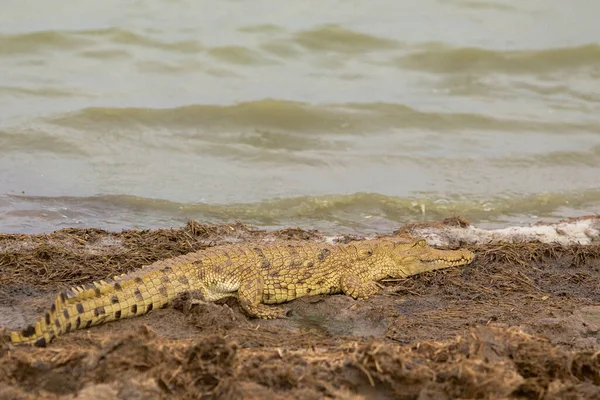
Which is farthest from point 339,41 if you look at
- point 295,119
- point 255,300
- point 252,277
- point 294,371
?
point 294,371

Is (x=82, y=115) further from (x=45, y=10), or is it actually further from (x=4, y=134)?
(x=45, y=10)

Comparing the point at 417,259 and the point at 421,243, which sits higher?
the point at 421,243

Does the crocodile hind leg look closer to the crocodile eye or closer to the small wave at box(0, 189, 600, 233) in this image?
the crocodile eye

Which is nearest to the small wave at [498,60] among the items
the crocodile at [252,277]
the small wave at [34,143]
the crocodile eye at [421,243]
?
the small wave at [34,143]

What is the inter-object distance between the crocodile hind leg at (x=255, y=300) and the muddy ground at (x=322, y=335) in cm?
11

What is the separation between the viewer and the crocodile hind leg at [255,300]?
5.60 meters

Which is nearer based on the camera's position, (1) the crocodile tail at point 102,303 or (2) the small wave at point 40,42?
(1) the crocodile tail at point 102,303

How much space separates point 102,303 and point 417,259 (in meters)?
2.68

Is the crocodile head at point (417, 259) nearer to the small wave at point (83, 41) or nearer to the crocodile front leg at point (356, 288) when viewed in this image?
the crocodile front leg at point (356, 288)

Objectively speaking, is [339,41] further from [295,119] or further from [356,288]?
[356,288]

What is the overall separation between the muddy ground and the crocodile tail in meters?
0.07

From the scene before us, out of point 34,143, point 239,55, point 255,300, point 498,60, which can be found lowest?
point 255,300

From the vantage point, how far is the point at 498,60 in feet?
44.1

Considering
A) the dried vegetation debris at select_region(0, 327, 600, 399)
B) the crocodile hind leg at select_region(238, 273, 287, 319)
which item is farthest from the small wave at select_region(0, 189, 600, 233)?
the dried vegetation debris at select_region(0, 327, 600, 399)
